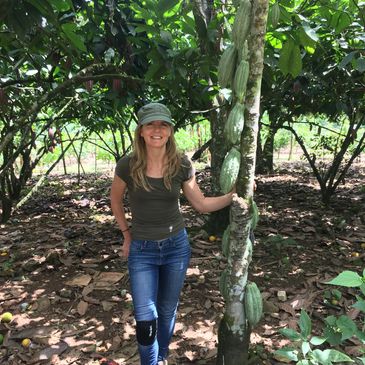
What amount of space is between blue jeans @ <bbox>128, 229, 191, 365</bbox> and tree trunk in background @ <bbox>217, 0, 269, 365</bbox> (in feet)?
1.08

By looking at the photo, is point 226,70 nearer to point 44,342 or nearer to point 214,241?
point 44,342

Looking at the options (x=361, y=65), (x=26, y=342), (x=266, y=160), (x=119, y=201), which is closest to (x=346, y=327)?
(x=119, y=201)

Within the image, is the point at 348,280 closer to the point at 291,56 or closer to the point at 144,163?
the point at 144,163

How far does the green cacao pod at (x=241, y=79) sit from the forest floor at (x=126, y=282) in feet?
4.37

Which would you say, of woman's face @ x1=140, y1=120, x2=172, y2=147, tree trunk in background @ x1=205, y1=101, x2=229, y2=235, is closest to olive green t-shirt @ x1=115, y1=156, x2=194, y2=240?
woman's face @ x1=140, y1=120, x2=172, y2=147

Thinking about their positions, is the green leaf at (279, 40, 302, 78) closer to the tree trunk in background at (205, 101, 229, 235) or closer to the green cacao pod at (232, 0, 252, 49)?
the green cacao pod at (232, 0, 252, 49)

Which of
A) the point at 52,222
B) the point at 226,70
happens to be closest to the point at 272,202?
the point at 52,222

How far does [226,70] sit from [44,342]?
1839mm

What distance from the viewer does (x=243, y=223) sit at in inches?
63.2

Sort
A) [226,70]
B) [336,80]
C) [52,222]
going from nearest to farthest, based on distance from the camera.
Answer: [226,70]
[336,80]
[52,222]

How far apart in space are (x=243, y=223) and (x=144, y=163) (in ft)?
1.88

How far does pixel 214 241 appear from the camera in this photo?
143 inches

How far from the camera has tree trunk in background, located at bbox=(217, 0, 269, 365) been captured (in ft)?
4.86

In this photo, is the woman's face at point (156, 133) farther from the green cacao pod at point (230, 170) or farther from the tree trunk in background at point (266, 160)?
the tree trunk in background at point (266, 160)
